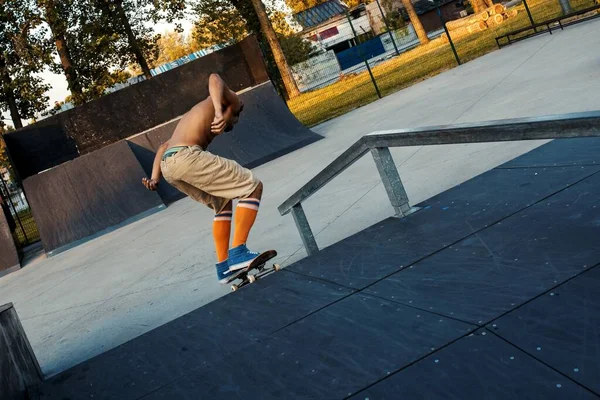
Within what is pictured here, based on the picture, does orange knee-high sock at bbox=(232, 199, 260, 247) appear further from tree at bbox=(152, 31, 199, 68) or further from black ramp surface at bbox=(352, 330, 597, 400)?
tree at bbox=(152, 31, 199, 68)

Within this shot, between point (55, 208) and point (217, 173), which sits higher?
point (55, 208)

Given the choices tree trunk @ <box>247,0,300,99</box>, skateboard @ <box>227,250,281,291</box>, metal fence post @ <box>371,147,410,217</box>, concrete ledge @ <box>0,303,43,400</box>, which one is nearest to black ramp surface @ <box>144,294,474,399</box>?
concrete ledge @ <box>0,303,43,400</box>

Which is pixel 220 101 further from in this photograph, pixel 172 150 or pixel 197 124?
pixel 172 150

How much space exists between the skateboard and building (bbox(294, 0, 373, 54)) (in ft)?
299

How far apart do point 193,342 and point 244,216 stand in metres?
1.68

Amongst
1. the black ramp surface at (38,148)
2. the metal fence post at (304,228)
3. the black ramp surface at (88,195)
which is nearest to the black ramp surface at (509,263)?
the metal fence post at (304,228)

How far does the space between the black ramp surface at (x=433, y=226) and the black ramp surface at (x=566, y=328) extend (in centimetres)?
145

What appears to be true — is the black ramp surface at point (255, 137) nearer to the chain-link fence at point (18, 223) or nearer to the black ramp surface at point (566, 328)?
→ the chain-link fence at point (18, 223)

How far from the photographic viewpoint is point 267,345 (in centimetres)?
430

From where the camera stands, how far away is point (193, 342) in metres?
4.89

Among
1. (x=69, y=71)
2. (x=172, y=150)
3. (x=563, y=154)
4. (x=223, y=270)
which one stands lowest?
(x=563, y=154)

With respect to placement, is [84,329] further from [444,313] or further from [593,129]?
[593,129]

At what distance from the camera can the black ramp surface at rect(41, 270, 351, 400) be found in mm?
4500

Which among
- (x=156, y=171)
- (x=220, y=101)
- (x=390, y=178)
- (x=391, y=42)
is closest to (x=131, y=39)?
(x=391, y=42)
